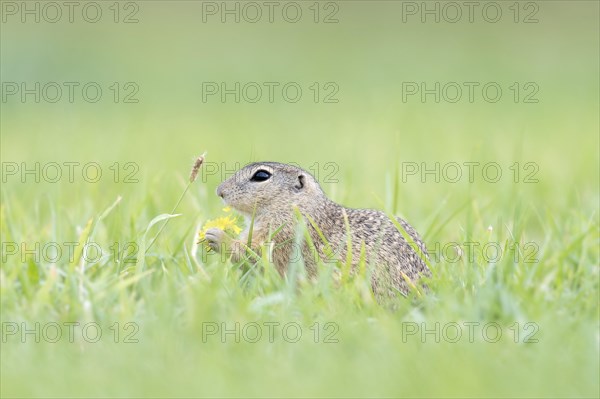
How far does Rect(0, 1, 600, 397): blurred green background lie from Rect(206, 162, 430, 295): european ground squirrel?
207 millimetres

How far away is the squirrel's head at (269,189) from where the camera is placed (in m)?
4.52

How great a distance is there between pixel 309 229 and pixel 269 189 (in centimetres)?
31

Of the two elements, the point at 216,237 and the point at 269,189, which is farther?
the point at 269,189

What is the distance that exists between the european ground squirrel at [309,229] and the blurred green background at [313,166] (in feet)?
0.68

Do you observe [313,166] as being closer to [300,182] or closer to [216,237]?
[300,182]

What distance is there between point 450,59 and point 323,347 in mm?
13920

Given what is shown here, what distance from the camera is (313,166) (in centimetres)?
783

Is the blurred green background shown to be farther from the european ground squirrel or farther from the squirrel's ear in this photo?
the squirrel's ear

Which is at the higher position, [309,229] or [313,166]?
[313,166]

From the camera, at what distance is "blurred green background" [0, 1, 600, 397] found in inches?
118

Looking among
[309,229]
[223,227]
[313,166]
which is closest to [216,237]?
[223,227]

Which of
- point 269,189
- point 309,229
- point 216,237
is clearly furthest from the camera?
point 269,189

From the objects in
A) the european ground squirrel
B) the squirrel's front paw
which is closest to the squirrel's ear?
the european ground squirrel

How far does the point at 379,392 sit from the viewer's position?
2803 mm
